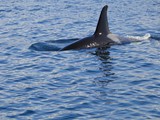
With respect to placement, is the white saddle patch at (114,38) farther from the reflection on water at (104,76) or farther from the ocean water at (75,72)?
the reflection on water at (104,76)

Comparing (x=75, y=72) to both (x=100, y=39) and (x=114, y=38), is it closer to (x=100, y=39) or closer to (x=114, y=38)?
(x=100, y=39)

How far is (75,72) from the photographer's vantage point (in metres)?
17.8

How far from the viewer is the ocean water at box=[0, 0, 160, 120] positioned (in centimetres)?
1368

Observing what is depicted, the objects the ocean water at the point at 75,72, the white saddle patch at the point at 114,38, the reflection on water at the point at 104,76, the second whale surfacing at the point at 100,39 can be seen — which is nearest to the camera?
the ocean water at the point at 75,72

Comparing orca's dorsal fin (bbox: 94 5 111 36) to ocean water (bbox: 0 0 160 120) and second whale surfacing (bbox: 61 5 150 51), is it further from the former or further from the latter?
ocean water (bbox: 0 0 160 120)

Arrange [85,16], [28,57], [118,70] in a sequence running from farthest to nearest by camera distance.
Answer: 1. [85,16]
2. [28,57]
3. [118,70]

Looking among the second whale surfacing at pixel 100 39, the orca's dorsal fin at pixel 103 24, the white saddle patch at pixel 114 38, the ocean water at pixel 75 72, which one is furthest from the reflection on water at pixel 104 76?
the white saddle patch at pixel 114 38

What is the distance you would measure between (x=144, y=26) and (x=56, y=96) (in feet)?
48.5

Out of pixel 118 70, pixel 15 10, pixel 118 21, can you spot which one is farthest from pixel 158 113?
pixel 15 10

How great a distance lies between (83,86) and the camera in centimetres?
1590

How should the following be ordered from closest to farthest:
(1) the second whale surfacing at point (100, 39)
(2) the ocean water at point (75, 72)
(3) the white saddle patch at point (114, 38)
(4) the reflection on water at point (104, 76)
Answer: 1. (2) the ocean water at point (75, 72)
2. (4) the reflection on water at point (104, 76)
3. (1) the second whale surfacing at point (100, 39)
4. (3) the white saddle patch at point (114, 38)

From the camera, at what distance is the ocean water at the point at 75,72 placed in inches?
539

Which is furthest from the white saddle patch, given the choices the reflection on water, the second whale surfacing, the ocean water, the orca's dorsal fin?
the reflection on water

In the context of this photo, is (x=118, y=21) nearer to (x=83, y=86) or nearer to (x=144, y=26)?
(x=144, y=26)
